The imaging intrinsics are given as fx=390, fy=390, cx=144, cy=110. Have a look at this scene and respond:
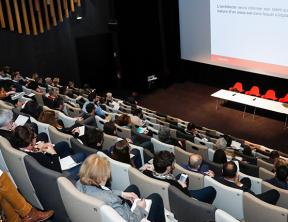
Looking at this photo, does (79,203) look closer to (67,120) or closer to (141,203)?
(141,203)

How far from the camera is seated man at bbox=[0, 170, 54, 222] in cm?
296

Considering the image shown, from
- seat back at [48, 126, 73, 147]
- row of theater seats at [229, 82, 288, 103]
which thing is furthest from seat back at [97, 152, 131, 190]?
row of theater seats at [229, 82, 288, 103]

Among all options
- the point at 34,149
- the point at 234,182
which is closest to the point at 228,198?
the point at 234,182

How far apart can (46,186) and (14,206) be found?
0.96 ft

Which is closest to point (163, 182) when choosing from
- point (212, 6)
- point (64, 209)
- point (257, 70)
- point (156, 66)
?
point (64, 209)

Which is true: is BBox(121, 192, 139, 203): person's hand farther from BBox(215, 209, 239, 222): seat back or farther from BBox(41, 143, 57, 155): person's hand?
BBox(41, 143, 57, 155): person's hand

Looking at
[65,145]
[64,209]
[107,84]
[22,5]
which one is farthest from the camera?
[107,84]

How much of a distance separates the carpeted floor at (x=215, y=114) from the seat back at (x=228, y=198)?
201 inches

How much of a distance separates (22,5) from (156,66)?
4.58m

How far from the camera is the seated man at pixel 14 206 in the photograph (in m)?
2.96

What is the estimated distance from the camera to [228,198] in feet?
12.7

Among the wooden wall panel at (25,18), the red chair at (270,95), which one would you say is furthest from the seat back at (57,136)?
the red chair at (270,95)

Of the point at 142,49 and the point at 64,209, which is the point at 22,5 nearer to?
the point at 142,49

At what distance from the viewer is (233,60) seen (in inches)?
445
